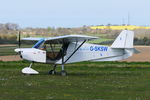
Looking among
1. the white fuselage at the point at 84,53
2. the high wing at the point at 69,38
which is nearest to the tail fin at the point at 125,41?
the white fuselage at the point at 84,53

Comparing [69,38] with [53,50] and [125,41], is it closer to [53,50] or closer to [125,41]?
[53,50]

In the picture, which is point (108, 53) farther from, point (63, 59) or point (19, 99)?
point (19, 99)

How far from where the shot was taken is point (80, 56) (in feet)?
81.1

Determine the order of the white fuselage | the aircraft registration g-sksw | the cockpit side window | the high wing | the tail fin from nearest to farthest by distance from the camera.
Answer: the high wing < the aircraft registration g-sksw < the white fuselage < the cockpit side window < the tail fin

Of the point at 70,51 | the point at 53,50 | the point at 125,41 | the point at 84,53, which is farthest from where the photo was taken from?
the point at 125,41

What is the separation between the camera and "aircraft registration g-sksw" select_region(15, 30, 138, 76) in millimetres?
22906

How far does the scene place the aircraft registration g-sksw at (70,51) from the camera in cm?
2291

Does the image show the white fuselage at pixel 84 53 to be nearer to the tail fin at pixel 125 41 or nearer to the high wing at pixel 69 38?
the tail fin at pixel 125 41

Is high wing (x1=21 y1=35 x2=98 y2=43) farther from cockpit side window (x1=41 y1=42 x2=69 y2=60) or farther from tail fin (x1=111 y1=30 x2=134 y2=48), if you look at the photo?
tail fin (x1=111 y1=30 x2=134 y2=48)

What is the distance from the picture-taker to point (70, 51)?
24.1m

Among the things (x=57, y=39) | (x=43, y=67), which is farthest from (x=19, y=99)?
(x=43, y=67)

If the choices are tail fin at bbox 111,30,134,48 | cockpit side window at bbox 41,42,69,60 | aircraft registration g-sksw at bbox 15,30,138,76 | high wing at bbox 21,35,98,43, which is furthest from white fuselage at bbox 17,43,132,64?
high wing at bbox 21,35,98,43

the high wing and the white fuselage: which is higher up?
the high wing

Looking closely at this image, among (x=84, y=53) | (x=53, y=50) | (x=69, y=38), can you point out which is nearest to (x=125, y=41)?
(x=84, y=53)
